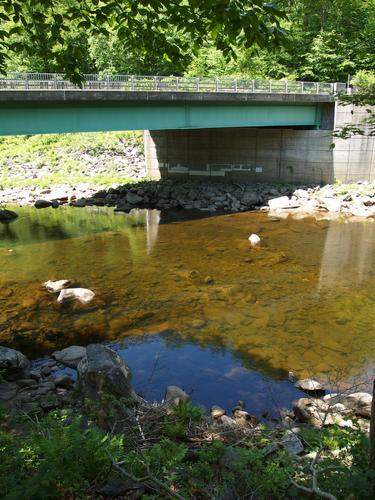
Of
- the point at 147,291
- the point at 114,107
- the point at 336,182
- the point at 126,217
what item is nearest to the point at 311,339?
the point at 147,291

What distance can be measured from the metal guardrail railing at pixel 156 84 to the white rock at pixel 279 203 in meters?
6.38

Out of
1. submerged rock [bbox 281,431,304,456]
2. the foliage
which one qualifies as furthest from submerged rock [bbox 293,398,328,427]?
the foliage

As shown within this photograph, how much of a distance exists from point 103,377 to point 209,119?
2051cm

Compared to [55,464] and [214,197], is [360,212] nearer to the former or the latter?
[214,197]

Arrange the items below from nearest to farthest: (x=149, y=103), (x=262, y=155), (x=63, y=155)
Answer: (x=149, y=103) < (x=262, y=155) < (x=63, y=155)

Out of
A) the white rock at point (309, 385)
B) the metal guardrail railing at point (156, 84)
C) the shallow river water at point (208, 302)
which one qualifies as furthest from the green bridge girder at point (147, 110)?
the white rock at point (309, 385)

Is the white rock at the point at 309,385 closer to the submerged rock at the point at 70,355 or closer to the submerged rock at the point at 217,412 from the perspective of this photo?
the submerged rock at the point at 217,412

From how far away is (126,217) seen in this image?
1049 inches

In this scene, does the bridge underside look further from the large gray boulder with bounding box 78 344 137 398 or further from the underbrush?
the underbrush

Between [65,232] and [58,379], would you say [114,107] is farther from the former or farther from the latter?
[58,379]

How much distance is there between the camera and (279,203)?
89.6 ft

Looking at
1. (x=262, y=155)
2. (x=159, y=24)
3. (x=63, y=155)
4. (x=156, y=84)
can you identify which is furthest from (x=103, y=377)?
(x=63, y=155)

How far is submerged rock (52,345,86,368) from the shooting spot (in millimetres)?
10156

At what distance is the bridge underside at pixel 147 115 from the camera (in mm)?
18750
